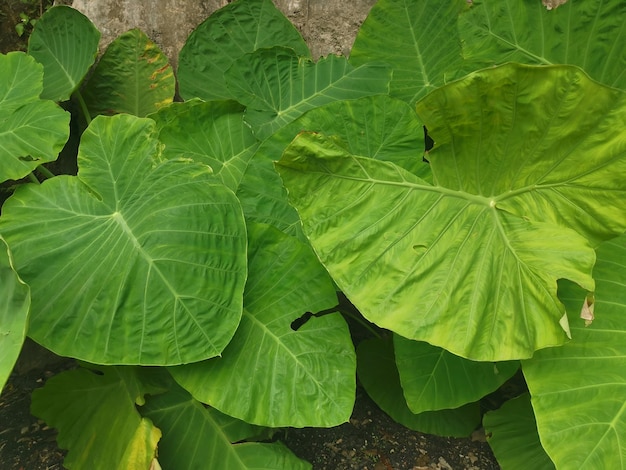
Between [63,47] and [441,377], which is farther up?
[63,47]

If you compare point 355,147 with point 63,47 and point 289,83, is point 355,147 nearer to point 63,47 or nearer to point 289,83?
point 289,83

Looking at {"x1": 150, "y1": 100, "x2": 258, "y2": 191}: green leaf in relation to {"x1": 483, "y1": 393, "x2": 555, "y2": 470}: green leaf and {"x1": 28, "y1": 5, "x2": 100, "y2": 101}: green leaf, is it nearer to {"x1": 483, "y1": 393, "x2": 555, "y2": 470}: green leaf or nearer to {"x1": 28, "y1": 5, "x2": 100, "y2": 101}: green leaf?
{"x1": 28, "y1": 5, "x2": 100, "y2": 101}: green leaf

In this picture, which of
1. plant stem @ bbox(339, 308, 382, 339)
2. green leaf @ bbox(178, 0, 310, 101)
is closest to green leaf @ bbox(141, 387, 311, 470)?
plant stem @ bbox(339, 308, 382, 339)

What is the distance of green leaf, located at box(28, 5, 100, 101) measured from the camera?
1.86m

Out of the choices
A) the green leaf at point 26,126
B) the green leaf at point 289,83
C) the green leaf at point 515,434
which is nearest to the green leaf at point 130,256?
the green leaf at point 26,126

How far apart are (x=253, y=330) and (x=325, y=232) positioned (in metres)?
0.37

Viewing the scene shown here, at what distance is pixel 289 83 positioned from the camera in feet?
5.99

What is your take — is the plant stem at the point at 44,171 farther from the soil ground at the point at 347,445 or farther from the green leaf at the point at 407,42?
the green leaf at the point at 407,42

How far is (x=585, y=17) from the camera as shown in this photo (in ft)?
5.13

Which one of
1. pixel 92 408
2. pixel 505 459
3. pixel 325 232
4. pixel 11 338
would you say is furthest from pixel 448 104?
pixel 92 408

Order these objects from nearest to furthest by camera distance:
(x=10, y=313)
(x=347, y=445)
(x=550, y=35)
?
(x=10, y=313), (x=550, y=35), (x=347, y=445)

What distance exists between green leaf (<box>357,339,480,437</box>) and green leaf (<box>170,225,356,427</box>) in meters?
0.43

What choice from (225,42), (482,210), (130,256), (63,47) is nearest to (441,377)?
(482,210)

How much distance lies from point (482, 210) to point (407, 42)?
88cm
